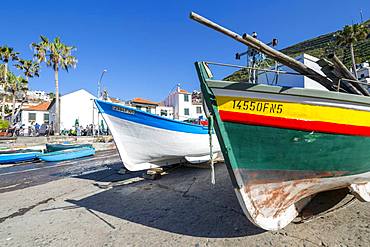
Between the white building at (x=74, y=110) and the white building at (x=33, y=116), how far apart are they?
1.44m

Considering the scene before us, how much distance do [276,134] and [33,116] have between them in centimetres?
3604

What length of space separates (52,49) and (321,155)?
1069 inches

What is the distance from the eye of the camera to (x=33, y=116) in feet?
102

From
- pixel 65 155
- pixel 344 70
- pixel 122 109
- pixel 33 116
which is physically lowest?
pixel 65 155

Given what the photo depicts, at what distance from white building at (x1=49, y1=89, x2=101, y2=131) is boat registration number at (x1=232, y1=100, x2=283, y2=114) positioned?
29.5m

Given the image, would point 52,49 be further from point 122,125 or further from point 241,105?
point 241,105

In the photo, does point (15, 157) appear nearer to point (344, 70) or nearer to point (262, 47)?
point (262, 47)

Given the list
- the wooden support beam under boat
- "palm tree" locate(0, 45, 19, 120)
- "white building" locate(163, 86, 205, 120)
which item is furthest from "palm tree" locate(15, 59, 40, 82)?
the wooden support beam under boat

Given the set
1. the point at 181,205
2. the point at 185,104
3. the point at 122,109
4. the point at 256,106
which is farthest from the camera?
the point at 185,104

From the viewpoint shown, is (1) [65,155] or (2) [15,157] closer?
(2) [15,157]

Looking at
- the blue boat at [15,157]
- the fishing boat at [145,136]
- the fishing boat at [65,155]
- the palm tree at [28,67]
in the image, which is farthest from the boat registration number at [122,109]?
the palm tree at [28,67]

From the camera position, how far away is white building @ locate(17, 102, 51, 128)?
99.8 ft

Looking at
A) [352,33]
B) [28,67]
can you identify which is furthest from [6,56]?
[352,33]

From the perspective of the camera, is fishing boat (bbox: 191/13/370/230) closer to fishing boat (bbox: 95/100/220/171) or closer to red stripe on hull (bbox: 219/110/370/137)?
red stripe on hull (bbox: 219/110/370/137)
